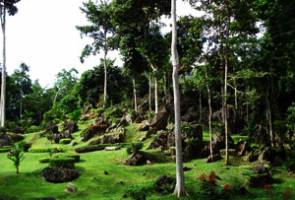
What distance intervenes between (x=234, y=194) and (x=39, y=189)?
1084 cm

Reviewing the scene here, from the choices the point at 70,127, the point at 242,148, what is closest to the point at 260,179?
the point at 242,148

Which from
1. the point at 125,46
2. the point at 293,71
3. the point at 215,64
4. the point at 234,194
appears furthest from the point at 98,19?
the point at 234,194

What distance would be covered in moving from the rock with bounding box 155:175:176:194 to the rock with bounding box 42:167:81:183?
18.7 feet

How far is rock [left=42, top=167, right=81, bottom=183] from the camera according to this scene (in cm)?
2841

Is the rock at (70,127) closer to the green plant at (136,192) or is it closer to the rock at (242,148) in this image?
the rock at (242,148)

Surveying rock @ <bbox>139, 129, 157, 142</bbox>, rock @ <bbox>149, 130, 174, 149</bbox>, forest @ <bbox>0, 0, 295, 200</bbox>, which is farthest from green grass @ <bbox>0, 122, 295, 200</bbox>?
rock @ <bbox>139, 129, 157, 142</bbox>

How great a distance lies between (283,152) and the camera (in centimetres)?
3050

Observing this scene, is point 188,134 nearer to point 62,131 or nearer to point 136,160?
point 136,160

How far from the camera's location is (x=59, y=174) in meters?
28.7

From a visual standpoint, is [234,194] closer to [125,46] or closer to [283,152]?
[283,152]

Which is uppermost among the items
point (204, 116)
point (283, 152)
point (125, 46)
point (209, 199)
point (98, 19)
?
point (98, 19)

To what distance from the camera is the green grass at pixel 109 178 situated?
2558cm

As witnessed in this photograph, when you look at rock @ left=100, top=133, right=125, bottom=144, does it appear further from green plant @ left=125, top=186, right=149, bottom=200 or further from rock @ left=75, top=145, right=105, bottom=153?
green plant @ left=125, top=186, right=149, bottom=200

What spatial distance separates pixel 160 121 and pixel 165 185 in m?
16.4
